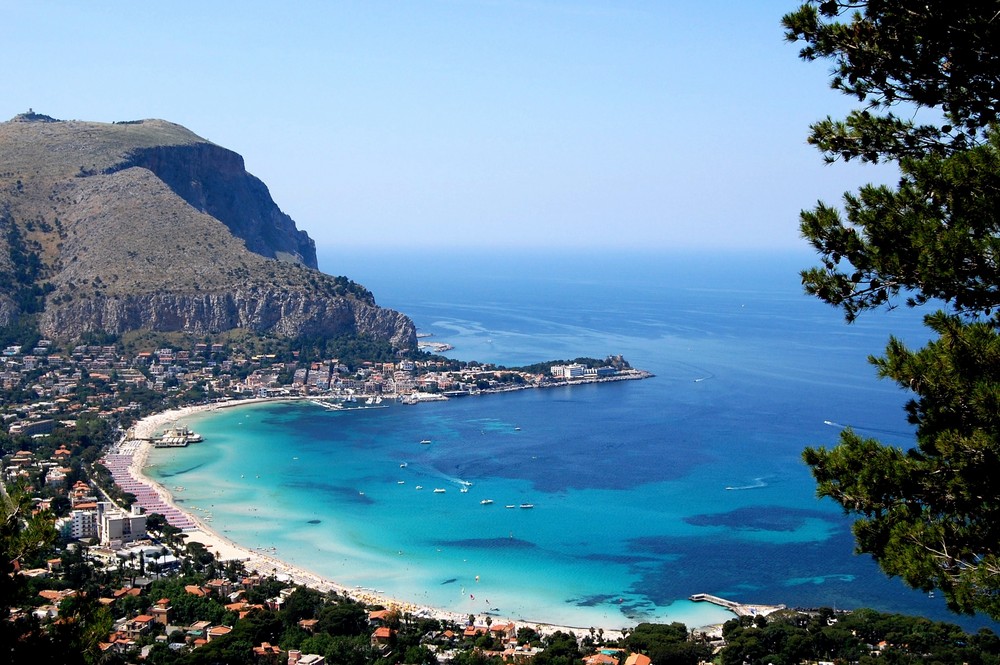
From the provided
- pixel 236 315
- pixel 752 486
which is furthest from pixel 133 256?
pixel 752 486

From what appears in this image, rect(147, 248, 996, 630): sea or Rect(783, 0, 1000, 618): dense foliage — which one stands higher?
Rect(783, 0, 1000, 618): dense foliage

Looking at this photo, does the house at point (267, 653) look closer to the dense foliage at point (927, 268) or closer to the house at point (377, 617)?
the house at point (377, 617)

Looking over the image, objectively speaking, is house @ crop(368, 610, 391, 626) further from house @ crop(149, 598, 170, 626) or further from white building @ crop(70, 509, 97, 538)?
white building @ crop(70, 509, 97, 538)

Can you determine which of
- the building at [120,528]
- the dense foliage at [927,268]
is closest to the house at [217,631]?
the building at [120,528]

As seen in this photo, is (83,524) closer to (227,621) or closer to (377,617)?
(227,621)

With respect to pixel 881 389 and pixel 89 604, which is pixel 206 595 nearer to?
pixel 89 604

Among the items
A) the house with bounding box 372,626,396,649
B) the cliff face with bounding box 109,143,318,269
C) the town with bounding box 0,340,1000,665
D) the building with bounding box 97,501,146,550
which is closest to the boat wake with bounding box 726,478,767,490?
the town with bounding box 0,340,1000,665
